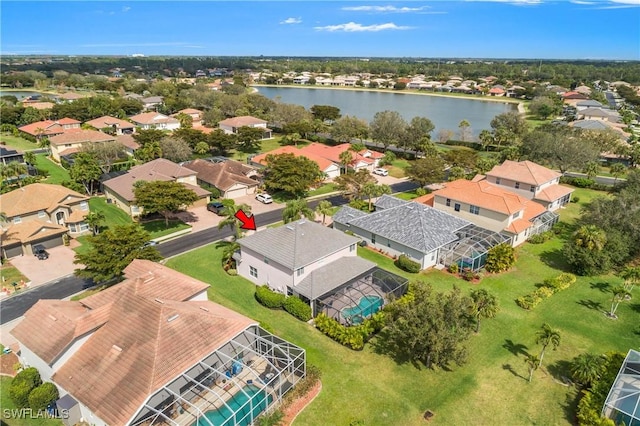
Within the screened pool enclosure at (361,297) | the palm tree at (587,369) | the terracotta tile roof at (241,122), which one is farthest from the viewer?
the terracotta tile roof at (241,122)

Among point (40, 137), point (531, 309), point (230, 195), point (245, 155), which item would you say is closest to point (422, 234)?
point (531, 309)

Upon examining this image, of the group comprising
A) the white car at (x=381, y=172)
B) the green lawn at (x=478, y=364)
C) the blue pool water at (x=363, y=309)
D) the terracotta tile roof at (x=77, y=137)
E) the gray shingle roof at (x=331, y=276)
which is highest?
the terracotta tile roof at (x=77, y=137)

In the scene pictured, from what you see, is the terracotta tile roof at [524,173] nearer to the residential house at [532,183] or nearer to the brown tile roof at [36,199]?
the residential house at [532,183]

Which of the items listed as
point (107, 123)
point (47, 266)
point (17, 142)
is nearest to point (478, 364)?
point (47, 266)

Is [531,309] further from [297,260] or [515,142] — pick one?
[515,142]

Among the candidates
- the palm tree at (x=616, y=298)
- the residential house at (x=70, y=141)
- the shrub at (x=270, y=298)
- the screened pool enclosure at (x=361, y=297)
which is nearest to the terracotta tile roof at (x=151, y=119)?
the residential house at (x=70, y=141)

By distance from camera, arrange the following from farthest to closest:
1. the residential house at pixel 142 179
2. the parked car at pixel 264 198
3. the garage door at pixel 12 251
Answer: the parked car at pixel 264 198, the residential house at pixel 142 179, the garage door at pixel 12 251

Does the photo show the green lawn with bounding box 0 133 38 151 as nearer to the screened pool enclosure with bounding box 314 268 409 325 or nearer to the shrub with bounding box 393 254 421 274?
the screened pool enclosure with bounding box 314 268 409 325
